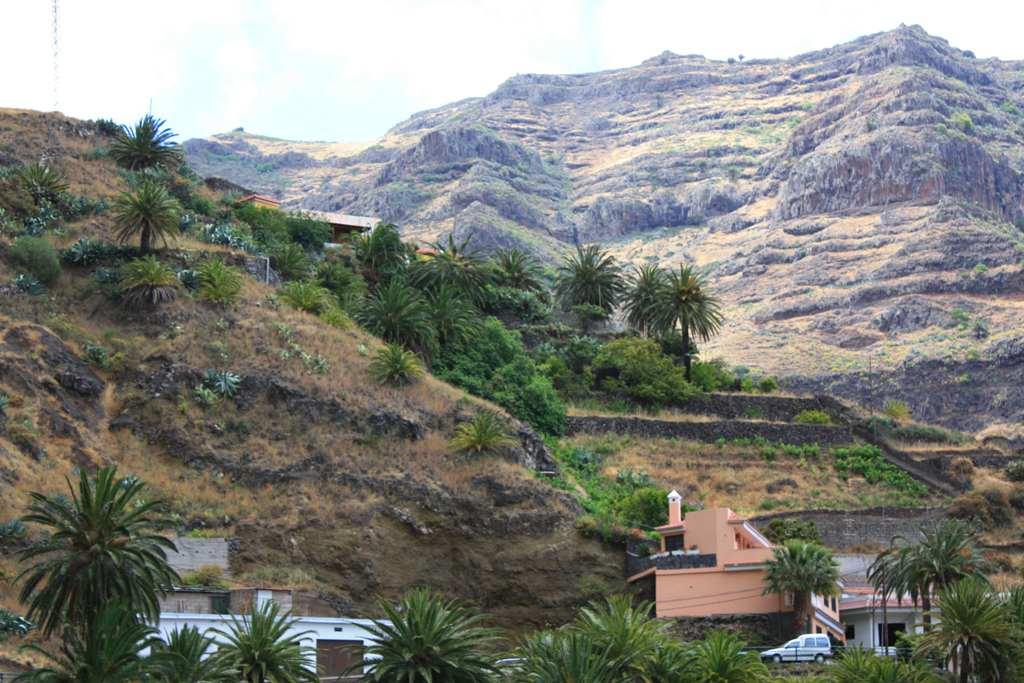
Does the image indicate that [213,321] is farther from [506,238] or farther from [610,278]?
[506,238]

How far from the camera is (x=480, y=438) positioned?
73.5 m

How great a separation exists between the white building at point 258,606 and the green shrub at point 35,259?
24161 mm

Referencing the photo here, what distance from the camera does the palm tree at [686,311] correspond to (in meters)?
96.0

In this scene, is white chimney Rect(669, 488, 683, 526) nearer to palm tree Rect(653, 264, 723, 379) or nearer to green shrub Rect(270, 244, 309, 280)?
palm tree Rect(653, 264, 723, 379)

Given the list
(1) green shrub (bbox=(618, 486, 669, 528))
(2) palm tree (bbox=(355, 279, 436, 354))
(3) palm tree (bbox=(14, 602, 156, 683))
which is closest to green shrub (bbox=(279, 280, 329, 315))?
(2) palm tree (bbox=(355, 279, 436, 354))

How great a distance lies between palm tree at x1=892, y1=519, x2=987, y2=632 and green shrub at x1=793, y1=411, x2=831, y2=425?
28538mm

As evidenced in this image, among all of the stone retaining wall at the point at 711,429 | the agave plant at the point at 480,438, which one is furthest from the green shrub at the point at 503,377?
the agave plant at the point at 480,438

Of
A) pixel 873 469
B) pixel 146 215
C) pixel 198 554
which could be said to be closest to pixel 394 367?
pixel 146 215

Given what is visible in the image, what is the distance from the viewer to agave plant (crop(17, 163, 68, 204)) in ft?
277

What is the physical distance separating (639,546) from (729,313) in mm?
102715

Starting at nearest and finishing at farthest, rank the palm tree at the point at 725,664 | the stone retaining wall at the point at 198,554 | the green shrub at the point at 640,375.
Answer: the palm tree at the point at 725,664
the stone retaining wall at the point at 198,554
the green shrub at the point at 640,375

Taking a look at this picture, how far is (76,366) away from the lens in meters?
71.7

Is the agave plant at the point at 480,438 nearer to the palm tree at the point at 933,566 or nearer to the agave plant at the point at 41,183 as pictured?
the palm tree at the point at 933,566

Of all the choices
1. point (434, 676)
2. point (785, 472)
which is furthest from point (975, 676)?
point (785, 472)
